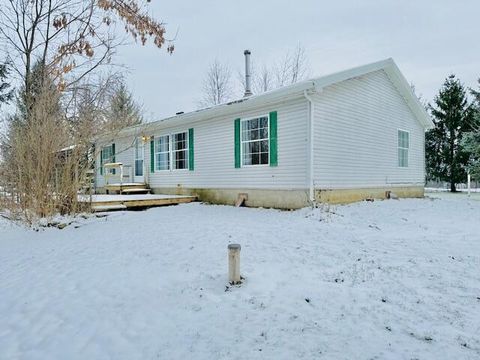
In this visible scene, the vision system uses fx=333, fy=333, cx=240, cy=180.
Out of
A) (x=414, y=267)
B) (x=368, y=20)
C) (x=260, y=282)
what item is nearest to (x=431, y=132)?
(x=368, y=20)

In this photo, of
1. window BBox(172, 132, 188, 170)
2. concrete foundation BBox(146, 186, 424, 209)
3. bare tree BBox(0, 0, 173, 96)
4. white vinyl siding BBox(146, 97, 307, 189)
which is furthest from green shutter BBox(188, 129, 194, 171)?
bare tree BBox(0, 0, 173, 96)

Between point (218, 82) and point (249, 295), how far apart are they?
91.3ft

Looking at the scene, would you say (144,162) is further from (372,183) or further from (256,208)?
(372,183)

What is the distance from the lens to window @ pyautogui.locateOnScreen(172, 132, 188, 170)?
12242mm

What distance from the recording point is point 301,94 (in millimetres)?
8430

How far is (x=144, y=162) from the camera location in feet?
46.1

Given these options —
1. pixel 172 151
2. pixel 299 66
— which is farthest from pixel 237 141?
pixel 299 66

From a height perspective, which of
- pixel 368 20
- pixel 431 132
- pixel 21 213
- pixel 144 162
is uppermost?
pixel 368 20

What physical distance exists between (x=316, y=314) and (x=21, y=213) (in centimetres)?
720

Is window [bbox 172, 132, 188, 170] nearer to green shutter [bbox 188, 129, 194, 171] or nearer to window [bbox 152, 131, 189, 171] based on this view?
window [bbox 152, 131, 189, 171]

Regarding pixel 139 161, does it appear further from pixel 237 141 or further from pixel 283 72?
pixel 283 72

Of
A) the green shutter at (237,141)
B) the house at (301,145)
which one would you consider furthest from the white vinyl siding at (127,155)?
the green shutter at (237,141)

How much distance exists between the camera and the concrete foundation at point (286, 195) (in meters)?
8.79

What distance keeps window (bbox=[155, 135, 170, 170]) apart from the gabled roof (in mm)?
595
